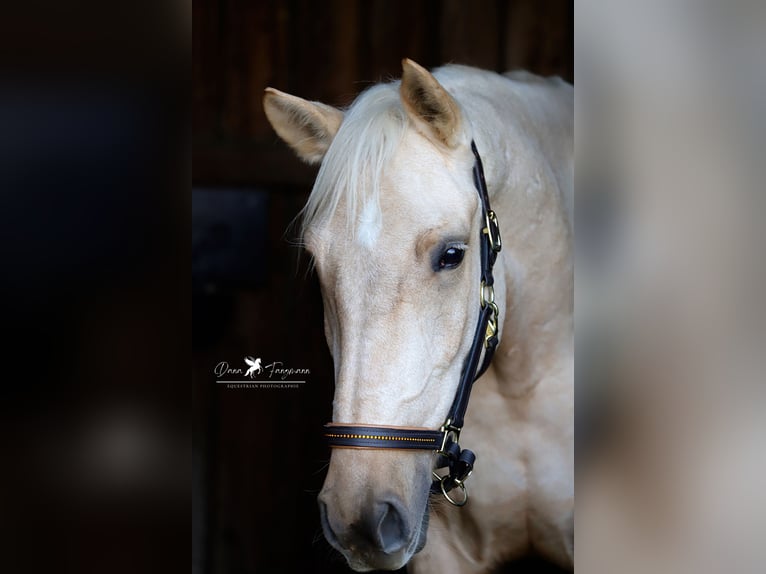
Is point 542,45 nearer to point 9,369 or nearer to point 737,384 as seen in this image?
point 737,384

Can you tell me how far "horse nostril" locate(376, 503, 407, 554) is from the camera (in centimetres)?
90

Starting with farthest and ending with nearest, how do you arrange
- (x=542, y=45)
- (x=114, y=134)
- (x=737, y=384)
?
(x=542, y=45)
(x=114, y=134)
(x=737, y=384)

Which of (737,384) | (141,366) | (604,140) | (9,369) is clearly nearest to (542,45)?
(604,140)

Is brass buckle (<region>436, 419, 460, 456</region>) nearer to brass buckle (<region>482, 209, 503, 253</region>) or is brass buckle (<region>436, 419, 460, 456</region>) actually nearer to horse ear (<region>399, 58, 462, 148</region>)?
brass buckle (<region>482, 209, 503, 253</region>)

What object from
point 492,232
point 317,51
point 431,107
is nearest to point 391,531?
point 492,232

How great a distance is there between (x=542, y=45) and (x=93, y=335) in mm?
979

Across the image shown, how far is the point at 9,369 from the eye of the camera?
0.83 meters

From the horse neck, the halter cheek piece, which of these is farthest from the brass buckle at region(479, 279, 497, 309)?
the horse neck

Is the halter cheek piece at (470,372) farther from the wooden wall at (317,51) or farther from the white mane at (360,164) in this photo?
the wooden wall at (317,51)

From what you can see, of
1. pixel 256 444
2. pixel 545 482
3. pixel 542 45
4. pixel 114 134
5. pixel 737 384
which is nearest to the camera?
pixel 737 384

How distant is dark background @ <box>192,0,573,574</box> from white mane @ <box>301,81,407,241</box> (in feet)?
0.99

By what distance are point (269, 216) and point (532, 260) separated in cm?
53

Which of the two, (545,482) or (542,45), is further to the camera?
(542,45)

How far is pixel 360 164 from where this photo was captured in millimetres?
1000
